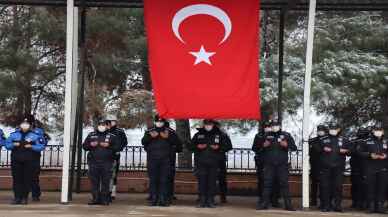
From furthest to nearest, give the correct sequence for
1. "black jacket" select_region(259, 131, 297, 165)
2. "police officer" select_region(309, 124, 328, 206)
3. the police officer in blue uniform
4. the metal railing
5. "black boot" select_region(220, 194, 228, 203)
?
the metal railing < "black boot" select_region(220, 194, 228, 203) < "police officer" select_region(309, 124, 328, 206) < the police officer in blue uniform < "black jacket" select_region(259, 131, 297, 165)

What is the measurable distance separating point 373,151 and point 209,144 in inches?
128

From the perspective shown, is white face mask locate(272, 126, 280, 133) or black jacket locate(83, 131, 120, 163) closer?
white face mask locate(272, 126, 280, 133)

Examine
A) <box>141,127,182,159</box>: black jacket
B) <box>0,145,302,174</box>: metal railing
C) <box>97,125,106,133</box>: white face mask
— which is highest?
<box>97,125,106,133</box>: white face mask

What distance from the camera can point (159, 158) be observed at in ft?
43.2

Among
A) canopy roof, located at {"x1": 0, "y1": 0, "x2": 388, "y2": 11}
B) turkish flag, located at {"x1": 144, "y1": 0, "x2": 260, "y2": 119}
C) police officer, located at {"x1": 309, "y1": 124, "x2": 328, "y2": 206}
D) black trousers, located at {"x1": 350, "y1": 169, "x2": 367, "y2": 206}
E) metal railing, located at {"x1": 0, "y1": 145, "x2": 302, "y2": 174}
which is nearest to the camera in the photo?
turkish flag, located at {"x1": 144, "y1": 0, "x2": 260, "y2": 119}

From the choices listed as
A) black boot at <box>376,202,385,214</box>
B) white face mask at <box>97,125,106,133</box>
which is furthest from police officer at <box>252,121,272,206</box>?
white face mask at <box>97,125,106,133</box>

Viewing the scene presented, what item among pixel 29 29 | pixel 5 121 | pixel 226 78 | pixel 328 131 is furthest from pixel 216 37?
pixel 5 121

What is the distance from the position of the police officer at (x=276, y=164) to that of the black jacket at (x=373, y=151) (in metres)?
1.52

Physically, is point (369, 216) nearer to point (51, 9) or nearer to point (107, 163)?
point (107, 163)

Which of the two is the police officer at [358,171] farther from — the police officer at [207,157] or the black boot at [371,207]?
the police officer at [207,157]

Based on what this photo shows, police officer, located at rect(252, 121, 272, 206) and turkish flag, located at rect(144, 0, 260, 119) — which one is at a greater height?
turkish flag, located at rect(144, 0, 260, 119)

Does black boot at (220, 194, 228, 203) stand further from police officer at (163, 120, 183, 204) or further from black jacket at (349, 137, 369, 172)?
black jacket at (349, 137, 369, 172)

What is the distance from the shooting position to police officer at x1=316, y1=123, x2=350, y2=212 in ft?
42.7

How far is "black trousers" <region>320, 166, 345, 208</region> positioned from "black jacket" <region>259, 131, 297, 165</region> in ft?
2.73
